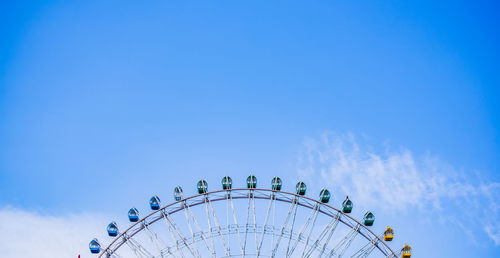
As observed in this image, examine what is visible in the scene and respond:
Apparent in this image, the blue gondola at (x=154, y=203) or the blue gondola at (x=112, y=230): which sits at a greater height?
the blue gondola at (x=154, y=203)

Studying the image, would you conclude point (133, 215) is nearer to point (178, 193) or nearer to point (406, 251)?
point (178, 193)

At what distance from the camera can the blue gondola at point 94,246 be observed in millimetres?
32906

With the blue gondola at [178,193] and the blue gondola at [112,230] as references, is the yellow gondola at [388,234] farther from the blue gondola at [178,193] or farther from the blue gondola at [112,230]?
the blue gondola at [112,230]

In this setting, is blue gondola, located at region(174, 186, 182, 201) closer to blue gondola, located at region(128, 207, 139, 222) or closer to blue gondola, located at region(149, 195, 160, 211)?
blue gondola, located at region(149, 195, 160, 211)

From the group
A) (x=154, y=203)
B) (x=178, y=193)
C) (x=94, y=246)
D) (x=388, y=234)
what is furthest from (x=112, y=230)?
(x=388, y=234)

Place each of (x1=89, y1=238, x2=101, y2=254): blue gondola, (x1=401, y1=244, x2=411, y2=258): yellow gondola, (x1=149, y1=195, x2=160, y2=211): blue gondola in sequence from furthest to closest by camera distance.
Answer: (x1=149, y1=195, x2=160, y2=211): blue gondola < (x1=89, y1=238, x2=101, y2=254): blue gondola < (x1=401, y1=244, x2=411, y2=258): yellow gondola

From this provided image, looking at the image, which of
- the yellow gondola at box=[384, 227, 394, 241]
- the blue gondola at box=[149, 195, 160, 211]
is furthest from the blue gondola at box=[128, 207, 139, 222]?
the yellow gondola at box=[384, 227, 394, 241]

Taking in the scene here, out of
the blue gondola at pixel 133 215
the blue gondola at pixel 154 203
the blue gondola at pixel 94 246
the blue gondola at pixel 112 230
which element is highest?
the blue gondola at pixel 154 203

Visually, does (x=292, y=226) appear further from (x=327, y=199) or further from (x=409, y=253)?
(x=409, y=253)

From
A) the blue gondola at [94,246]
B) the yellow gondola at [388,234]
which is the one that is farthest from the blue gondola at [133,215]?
the yellow gondola at [388,234]

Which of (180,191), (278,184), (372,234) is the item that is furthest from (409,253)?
(180,191)

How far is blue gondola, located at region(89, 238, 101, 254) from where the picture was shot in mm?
32906

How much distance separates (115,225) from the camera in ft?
110

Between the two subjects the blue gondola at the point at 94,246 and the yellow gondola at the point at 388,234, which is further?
the blue gondola at the point at 94,246
